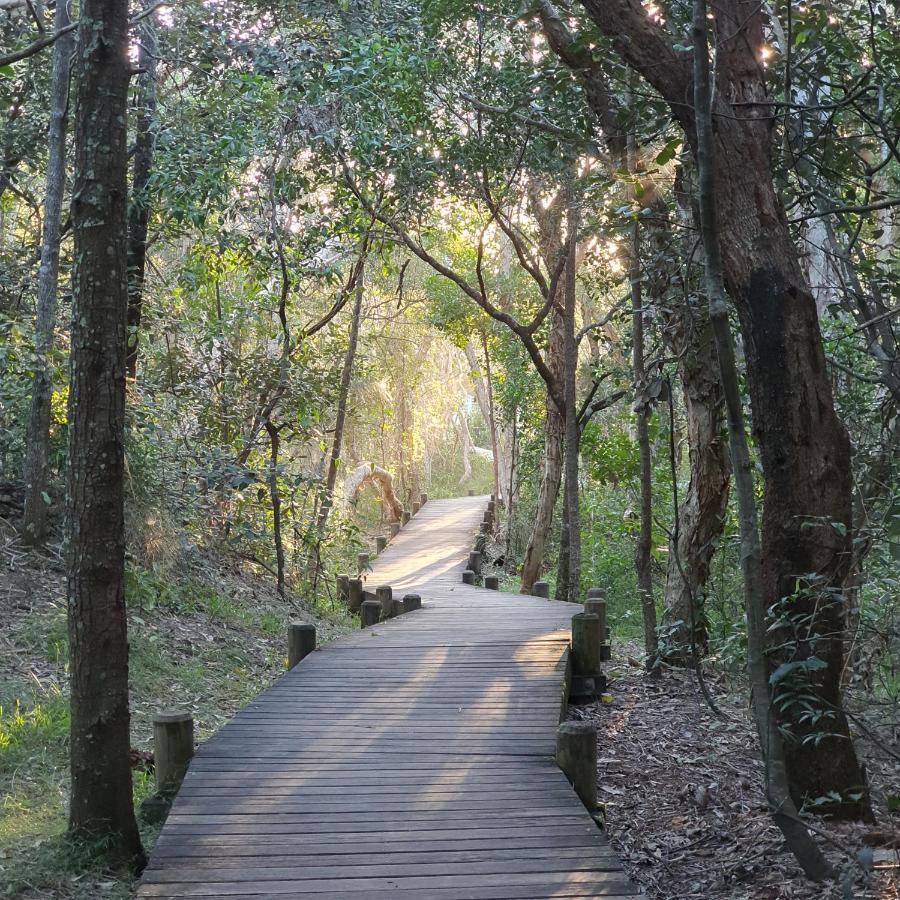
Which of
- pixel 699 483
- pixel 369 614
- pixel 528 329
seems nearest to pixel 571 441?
pixel 528 329

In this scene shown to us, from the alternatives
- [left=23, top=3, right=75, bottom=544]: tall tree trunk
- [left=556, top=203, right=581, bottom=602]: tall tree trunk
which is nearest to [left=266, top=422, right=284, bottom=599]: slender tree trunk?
[left=23, top=3, right=75, bottom=544]: tall tree trunk

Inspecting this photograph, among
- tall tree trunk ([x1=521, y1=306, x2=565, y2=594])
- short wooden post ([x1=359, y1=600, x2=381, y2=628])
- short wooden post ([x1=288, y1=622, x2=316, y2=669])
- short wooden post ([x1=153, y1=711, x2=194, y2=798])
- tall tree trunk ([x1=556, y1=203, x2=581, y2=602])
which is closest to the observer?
short wooden post ([x1=153, y1=711, x2=194, y2=798])

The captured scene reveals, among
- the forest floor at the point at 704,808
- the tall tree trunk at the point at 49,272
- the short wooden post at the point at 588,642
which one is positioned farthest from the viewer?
the tall tree trunk at the point at 49,272

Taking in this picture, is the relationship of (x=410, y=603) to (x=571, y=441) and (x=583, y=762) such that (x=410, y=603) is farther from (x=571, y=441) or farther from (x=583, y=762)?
(x=583, y=762)

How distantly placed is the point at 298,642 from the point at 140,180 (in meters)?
6.55

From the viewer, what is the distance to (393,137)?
1285 centimetres

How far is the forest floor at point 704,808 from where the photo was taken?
4.77 metres

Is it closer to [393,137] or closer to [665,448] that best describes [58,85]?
[393,137]

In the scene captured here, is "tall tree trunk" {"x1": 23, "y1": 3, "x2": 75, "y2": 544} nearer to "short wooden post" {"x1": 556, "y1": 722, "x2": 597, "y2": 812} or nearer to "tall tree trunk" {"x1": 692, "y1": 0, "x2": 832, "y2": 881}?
"short wooden post" {"x1": 556, "y1": 722, "x2": 597, "y2": 812}

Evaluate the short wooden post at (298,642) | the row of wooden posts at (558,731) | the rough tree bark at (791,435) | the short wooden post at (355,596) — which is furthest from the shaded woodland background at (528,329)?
the short wooden post at (298,642)

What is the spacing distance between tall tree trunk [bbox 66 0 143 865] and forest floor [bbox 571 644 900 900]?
288cm

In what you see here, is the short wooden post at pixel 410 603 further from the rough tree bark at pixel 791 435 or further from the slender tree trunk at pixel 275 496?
the rough tree bark at pixel 791 435

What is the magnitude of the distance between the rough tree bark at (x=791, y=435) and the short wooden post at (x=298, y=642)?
14.6 ft

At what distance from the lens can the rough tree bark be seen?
519 cm
